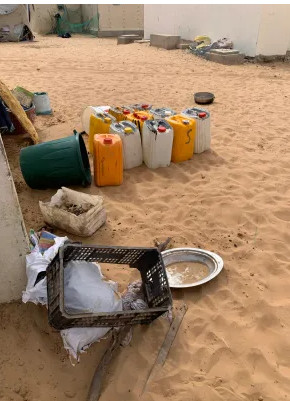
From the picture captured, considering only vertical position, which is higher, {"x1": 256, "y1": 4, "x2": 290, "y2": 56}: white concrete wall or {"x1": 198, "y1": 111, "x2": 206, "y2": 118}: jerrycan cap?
{"x1": 256, "y1": 4, "x2": 290, "y2": 56}: white concrete wall

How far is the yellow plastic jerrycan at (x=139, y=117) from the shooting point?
427 cm

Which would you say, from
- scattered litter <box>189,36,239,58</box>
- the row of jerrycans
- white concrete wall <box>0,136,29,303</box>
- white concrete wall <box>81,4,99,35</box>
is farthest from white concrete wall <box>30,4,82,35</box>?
white concrete wall <box>0,136,29,303</box>

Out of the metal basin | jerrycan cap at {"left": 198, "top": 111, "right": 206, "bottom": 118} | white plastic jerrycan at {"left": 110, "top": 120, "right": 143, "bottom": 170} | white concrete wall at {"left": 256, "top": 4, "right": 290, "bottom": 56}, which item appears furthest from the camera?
white concrete wall at {"left": 256, "top": 4, "right": 290, "bottom": 56}

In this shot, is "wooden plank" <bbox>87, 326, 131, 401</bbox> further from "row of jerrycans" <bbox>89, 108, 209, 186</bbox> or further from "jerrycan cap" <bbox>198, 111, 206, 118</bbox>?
"jerrycan cap" <bbox>198, 111, 206, 118</bbox>

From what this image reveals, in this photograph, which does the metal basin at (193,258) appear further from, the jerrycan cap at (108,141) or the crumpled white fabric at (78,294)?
the jerrycan cap at (108,141)

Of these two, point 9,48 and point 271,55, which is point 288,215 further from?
point 9,48

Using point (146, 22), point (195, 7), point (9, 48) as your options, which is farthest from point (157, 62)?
point (9, 48)

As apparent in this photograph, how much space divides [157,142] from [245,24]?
802cm

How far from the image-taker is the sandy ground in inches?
78.7

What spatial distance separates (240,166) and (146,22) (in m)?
12.9

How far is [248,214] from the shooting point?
3467mm

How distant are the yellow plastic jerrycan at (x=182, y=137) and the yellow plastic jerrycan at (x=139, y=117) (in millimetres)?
264

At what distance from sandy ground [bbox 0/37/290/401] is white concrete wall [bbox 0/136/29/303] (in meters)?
0.14

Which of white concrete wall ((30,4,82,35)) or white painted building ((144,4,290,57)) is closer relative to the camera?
white painted building ((144,4,290,57))
